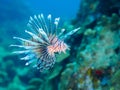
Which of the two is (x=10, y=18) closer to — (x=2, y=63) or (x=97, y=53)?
(x=2, y=63)

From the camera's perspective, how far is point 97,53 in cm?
421

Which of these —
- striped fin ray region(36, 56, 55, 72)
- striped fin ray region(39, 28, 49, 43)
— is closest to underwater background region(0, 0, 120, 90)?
striped fin ray region(36, 56, 55, 72)

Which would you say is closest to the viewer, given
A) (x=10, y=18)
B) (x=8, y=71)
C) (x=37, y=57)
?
(x=37, y=57)

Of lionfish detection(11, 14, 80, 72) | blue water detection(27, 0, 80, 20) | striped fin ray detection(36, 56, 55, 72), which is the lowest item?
striped fin ray detection(36, 56, 55, 72)

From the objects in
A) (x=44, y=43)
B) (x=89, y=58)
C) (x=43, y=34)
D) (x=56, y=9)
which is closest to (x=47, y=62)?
(x=44, y=43)

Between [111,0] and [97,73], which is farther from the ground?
[111,0]

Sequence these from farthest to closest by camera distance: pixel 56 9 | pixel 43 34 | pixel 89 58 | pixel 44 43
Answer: pixel 56 9 → pixel 89 58 → pixel 44 43 → pixel 43 34

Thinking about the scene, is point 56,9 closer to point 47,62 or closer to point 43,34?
point 47,62

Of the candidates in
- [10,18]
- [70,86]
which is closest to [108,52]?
[70,86]

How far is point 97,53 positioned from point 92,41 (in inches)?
15.2

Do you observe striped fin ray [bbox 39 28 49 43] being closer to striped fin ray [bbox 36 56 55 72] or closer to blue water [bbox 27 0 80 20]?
striped fin ray [bbox 36 56 55 72]

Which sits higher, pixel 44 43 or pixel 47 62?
pixel 44 43

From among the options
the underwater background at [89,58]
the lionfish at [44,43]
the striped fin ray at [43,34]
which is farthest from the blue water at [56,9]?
the striped fin ray at [43,34]

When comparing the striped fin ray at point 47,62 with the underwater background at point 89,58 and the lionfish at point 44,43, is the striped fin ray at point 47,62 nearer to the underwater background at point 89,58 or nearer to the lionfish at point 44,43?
the lionfish at point 44,43
